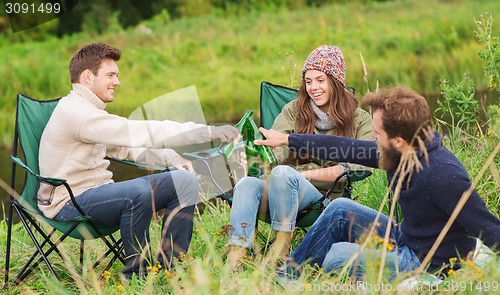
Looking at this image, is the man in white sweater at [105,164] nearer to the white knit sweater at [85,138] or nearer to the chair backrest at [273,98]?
the white knit sweater at [85,138]

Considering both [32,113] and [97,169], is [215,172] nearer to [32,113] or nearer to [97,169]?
[97,169]

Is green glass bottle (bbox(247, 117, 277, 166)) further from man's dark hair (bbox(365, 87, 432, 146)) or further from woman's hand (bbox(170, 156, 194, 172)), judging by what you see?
man's dark hair (bbox(365, 87, 432, 146))

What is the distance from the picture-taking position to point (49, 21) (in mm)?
14227

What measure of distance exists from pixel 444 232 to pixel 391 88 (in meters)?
0.50

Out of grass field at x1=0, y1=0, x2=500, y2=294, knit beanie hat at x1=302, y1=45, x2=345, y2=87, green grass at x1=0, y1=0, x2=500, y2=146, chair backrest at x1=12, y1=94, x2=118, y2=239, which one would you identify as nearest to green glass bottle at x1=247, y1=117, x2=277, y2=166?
knit beanie hat at x1=302, y1=45, x2=345, y2=87

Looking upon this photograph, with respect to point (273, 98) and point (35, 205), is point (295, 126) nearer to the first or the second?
point (273, 98)

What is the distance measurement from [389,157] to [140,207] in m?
1.00

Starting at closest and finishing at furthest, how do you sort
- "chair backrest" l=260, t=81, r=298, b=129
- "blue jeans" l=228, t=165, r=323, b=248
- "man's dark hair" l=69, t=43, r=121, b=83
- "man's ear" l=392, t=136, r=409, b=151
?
"man's ear" l=392, t=136, r=409, b=151
"blue jeans" l=228, t=165, r=323, b=248
"man's dark hair" l=69, t=43, r=121, b=83
"chair backrest" l=260, t=81, r=298, b=129

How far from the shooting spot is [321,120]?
144 inches

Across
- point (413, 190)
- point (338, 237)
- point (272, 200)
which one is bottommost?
point (338, 237)

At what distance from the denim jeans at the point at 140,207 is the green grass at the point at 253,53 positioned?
18.1 ft

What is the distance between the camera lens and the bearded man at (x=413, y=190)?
8.45 feet

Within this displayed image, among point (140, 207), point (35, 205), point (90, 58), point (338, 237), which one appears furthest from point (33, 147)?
point (338, 237)

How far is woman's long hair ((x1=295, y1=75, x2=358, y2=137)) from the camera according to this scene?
3.59 meters
